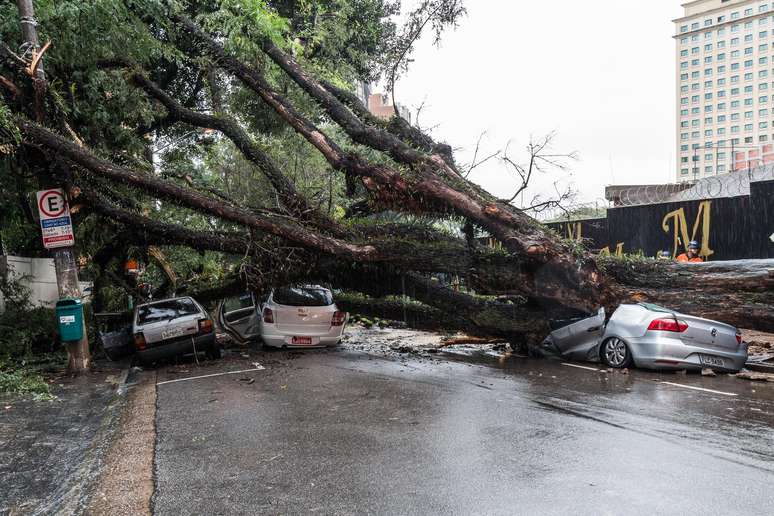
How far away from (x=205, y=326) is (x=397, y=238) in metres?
4.38

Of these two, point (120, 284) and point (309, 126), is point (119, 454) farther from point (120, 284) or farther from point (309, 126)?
point (120, 284)

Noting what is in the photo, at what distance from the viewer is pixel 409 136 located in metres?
15.2

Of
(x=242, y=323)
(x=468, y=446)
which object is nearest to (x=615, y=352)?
(x=468, y=446)

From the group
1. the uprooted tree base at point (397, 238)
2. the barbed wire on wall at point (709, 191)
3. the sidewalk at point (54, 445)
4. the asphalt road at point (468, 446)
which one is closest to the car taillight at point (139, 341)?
the uprooted tree base at point (397, 238)

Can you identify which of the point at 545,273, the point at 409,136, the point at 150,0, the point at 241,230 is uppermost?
the point at 150,0

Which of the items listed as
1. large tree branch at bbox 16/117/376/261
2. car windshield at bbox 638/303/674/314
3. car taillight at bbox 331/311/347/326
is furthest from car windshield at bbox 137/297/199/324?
car windshield at bbox 638/303/674/314

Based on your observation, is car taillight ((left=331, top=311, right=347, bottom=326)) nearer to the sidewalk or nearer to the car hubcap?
the sidewalk

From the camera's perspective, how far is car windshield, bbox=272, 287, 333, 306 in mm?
14211

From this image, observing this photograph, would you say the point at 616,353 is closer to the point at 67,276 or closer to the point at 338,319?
the point at 338,319

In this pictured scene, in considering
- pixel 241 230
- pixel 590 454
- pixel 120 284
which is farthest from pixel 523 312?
pixel 120 284

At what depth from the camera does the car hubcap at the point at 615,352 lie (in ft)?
35.1

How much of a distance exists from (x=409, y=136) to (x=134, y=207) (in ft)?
22.1

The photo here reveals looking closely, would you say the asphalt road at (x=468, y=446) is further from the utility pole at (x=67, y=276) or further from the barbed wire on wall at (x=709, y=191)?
the barbed wire on wall at (x=709, y=191)

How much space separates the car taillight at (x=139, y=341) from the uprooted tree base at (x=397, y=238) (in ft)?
7.78
